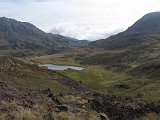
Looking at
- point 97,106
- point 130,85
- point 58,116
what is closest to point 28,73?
point 130,85

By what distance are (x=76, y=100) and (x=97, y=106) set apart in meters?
3.70

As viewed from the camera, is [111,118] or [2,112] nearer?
[2,112]

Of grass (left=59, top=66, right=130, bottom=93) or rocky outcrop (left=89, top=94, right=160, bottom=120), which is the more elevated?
rocky outcrop (left=89, top=94, right=160, bottom=120)

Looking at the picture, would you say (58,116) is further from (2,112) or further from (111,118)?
(111,118)

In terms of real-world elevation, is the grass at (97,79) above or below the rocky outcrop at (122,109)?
below

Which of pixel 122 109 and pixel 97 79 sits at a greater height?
pixel 122 109

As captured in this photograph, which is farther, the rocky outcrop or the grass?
the grass

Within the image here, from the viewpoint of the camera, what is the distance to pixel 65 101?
3484cm

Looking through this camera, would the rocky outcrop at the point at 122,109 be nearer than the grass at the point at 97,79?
Yes

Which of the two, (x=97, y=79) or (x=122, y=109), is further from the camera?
(x=97, y=79)

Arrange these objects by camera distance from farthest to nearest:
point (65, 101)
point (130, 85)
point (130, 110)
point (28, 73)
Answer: point (130, 85) < point (28, 73) < point (65, 101) < point (130, 110)

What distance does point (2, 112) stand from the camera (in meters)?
22.5

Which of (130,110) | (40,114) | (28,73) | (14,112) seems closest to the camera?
(14,112)

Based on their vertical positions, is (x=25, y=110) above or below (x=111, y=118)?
above
